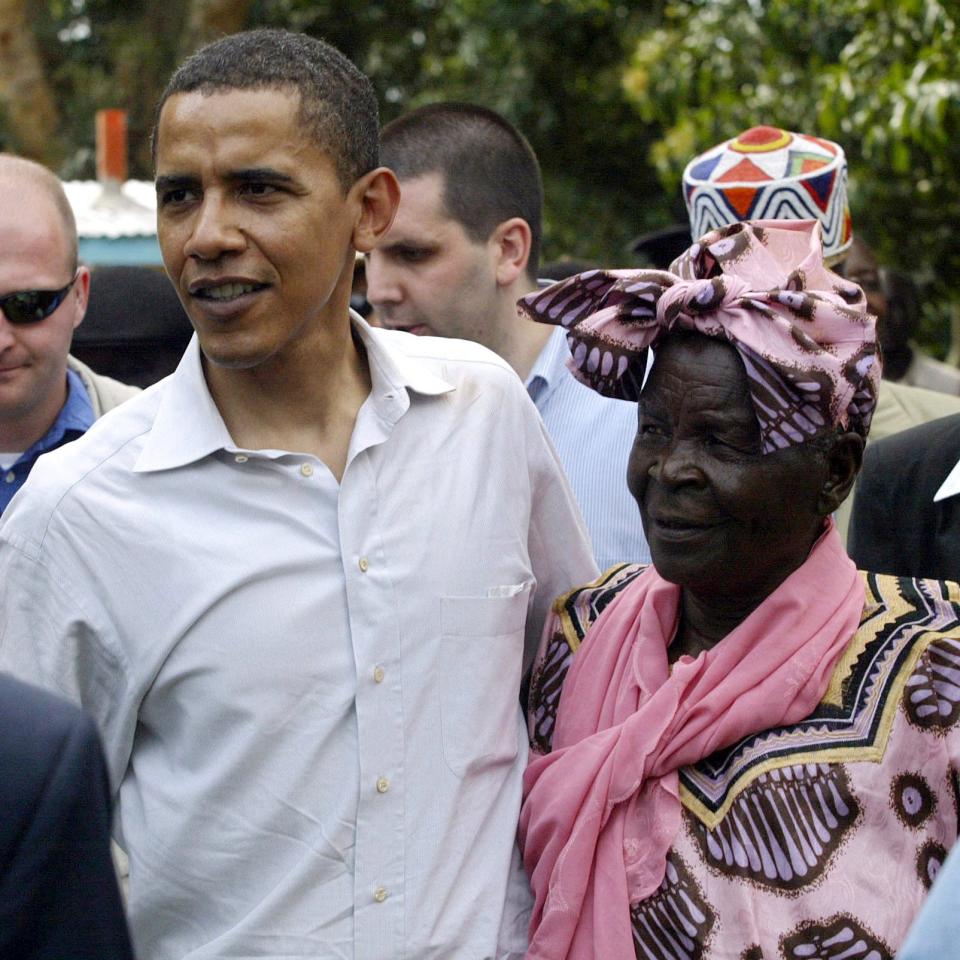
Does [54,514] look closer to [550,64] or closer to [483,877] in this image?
[483,877]

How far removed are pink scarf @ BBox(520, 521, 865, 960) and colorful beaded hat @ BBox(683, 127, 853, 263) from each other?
2119mm

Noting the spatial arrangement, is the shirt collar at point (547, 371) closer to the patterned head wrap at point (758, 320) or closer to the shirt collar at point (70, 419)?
the shirt collar at point (70, 419)

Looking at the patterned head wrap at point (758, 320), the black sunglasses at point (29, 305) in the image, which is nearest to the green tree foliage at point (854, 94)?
the black sunglasses at point (29, 305)

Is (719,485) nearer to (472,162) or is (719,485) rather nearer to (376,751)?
(376,751)

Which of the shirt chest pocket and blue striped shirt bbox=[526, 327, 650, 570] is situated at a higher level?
the shirt chest pocket

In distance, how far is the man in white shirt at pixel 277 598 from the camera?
259cm

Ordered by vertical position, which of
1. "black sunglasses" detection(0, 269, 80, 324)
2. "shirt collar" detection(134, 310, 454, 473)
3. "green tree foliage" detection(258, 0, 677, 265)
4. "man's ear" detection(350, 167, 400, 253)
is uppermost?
"man's ear" detection(350, 167, 400, 253)

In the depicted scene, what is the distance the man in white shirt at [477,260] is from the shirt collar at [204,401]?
3.83 ft

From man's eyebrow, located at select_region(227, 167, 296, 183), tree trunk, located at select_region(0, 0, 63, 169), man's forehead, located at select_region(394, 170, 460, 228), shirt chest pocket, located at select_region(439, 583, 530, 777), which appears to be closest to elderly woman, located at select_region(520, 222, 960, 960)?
shirt chest pocket, located at select_region(439, 583, 530, 777)

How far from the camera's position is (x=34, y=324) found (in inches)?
150

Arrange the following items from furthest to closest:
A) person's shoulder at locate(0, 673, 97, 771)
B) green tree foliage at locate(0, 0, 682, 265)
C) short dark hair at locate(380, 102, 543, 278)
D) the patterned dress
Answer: green tree foliage at locate(0, 0, 682, 265) → short dark hair at locate(380, 102, 543, 278) → the patterned dress → person's shoulder at locate(0, 673, 97, 771)

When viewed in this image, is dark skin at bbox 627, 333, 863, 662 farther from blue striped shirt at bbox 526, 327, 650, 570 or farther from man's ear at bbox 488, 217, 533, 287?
man's ear at bbox 488, 217, 533, 287

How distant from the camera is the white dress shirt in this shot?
2588 mm

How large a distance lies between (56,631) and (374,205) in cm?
98
